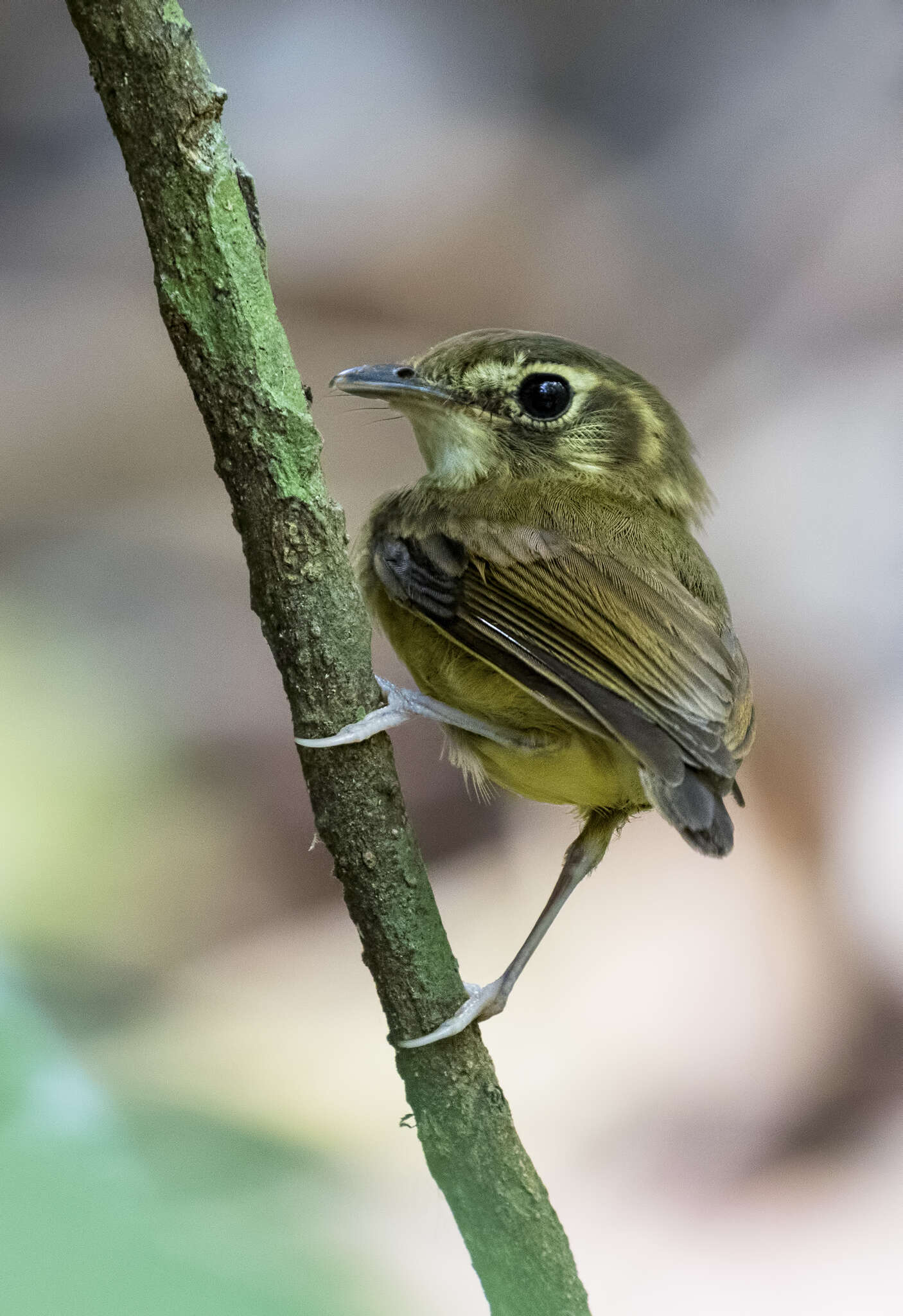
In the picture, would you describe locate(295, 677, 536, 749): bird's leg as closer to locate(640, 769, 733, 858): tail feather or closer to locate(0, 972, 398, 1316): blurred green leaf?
locate(640, 769, 733, 858): tail feather

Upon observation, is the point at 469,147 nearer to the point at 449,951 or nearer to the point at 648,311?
the point at 648,311

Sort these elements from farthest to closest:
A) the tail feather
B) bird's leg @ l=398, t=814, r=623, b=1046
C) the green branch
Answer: bird's leg @ l=398, t=814, r=623, b=1046 < the tail feather < the green branch

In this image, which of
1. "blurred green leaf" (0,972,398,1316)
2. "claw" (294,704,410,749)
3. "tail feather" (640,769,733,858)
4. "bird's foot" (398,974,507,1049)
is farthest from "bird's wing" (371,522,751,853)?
"blurred green leaf" (0,972,398,1316)

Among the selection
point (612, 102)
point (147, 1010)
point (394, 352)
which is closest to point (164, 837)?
point (147, 1010)

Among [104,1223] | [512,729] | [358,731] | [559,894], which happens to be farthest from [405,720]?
[104,1223]

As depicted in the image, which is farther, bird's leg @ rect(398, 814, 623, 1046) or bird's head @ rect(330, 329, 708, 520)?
bird's head @ rect(330, 329, 708, 520)

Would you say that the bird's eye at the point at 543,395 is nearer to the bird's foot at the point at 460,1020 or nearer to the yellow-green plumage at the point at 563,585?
the yellow-green plumage at the point at 563,585

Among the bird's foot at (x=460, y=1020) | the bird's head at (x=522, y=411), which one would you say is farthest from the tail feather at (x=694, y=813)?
the bird's head at (x=522, y=411)

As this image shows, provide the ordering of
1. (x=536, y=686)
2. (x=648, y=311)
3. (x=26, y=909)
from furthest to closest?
(x=648, y=311)
(x=26, y=909)
(x=536, y=686)
